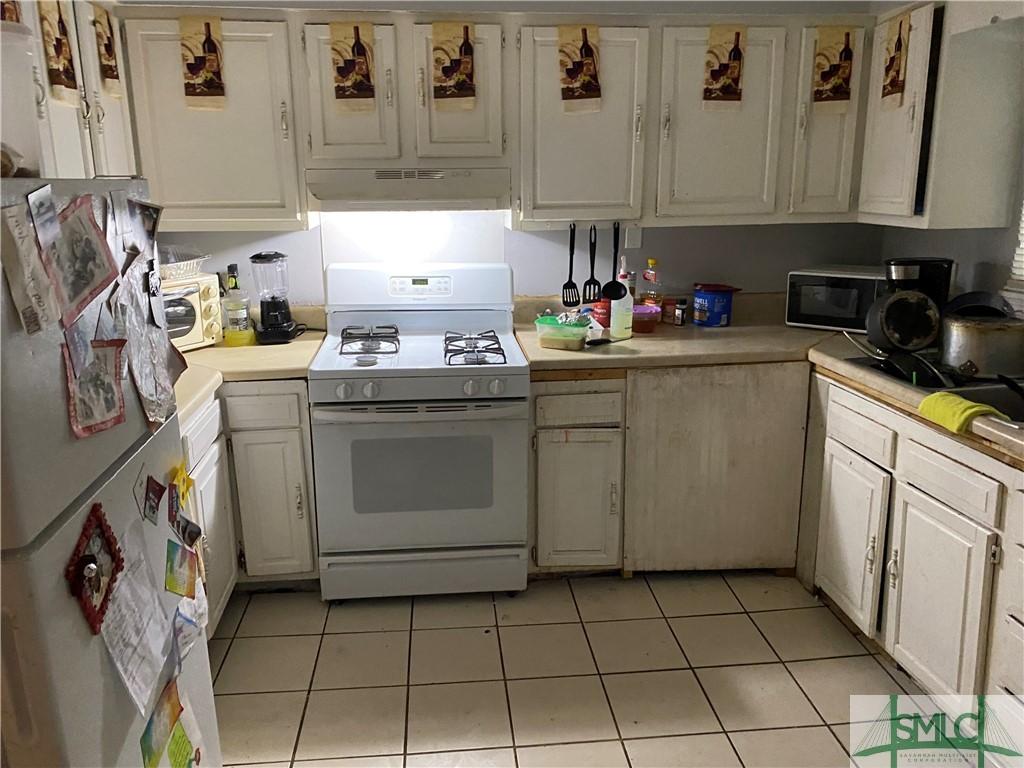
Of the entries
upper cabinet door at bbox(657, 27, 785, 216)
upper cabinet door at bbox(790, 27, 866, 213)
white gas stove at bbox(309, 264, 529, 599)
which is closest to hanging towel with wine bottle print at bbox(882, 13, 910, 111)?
upper cabinet door at bbox(790, 27, 866, 213)

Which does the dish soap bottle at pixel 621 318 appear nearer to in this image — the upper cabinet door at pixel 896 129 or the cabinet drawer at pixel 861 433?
the cabinet drawer at pixel 861 433

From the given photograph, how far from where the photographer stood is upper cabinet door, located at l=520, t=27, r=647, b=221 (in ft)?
9.04

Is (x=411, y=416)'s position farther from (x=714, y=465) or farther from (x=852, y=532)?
(x=852, y=532)

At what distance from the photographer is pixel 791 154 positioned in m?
2.93

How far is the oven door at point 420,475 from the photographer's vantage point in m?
2.63

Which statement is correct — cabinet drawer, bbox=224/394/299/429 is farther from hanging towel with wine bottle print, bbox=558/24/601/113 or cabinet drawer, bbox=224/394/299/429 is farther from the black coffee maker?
the black coffee maker

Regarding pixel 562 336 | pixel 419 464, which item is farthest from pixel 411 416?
pixel 562 336

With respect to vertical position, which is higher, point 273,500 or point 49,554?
point 49,554

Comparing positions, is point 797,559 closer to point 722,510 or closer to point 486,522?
point 722,510

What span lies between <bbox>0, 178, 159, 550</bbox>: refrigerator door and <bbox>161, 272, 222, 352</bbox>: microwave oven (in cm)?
162

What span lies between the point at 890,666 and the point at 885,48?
207cm

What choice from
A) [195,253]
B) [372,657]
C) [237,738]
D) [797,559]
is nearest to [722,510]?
[797,559]

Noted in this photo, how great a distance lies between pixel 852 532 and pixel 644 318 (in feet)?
3.52

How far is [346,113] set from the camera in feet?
8.95
